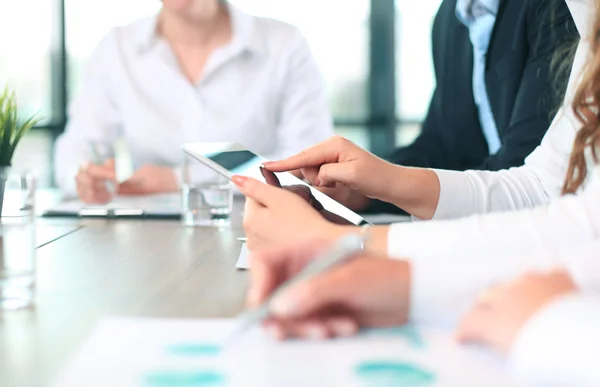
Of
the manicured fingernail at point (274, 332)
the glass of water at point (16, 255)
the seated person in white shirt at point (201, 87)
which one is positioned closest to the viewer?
the manicured fingernail at point (274, 332)

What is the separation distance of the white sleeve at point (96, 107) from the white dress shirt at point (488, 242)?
1353mm

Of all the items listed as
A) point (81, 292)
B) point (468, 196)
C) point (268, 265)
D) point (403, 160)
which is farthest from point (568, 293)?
point (403, 160)

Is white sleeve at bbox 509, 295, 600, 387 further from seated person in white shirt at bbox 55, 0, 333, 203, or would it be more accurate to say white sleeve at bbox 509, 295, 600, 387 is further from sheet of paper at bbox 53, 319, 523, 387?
seated person in white shirt at bbox 55, 0, 333, 203

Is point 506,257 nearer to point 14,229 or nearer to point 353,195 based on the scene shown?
point 14,229

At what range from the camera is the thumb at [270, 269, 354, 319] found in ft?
2.00

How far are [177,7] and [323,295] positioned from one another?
1.99 meters

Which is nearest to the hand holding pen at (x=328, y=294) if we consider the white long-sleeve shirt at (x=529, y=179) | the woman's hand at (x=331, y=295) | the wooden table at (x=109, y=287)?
the woman's hand at (x=331, y=295)

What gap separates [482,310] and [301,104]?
6.52 ft

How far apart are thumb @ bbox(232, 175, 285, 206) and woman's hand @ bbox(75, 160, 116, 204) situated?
0.73 metres

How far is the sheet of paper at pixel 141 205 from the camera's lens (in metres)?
1.58

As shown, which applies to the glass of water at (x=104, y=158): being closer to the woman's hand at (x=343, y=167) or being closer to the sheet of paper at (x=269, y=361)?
the woman's hand at (x=343, y=167)

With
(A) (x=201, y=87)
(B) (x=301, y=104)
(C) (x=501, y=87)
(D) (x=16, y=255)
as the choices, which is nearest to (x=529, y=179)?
(C) (x=501, y=87)

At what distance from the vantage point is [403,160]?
191 cm

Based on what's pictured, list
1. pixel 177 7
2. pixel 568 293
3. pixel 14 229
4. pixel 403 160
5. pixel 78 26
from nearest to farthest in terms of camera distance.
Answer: pixel 568 293
pixel 14 229
pixel 403 160
pixel 177 7
pixel 78 26
